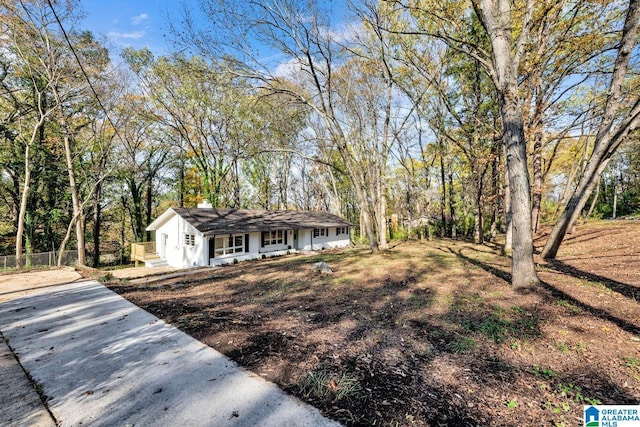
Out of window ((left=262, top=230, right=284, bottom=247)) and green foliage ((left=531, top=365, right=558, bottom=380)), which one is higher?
window ((left=262, top=230, right=284, bottom=247))

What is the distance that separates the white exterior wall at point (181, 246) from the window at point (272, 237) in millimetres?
4109

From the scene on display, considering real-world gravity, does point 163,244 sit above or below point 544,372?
above

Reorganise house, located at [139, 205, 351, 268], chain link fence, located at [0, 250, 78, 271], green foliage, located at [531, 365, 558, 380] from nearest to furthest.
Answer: green foliage, located at [531, 365, 558, 380] < chain link fence, located at [0, 250, 78, 271] < house, located at [139, 205, 351, 268]

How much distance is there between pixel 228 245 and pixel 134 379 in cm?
1363

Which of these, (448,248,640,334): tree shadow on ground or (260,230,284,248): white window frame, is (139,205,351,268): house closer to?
(260,230,284,248): white window frame

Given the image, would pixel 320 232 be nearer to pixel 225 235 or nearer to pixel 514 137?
pixel 225 235

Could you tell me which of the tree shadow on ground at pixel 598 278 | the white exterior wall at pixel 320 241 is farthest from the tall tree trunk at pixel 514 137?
the white exterior wall at pixel 320 241

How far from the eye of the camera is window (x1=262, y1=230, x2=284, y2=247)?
17.8 m

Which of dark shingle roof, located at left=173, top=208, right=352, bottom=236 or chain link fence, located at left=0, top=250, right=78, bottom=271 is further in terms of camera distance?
dark shingle roof, located at left=173, top=208, right=352, bottom=236

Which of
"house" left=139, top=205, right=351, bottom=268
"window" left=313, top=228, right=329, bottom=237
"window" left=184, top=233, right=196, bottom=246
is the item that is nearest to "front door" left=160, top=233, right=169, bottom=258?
"house" left=139, top=205, right=351, bottom=268

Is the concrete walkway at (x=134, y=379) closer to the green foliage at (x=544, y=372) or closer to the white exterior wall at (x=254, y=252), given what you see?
the green foliage at (x=544, y=372)

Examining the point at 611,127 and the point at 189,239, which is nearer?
the point at 611,127

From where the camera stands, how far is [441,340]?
3340 mm

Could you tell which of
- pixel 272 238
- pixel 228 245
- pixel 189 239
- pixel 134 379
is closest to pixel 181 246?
pixel 189 239
